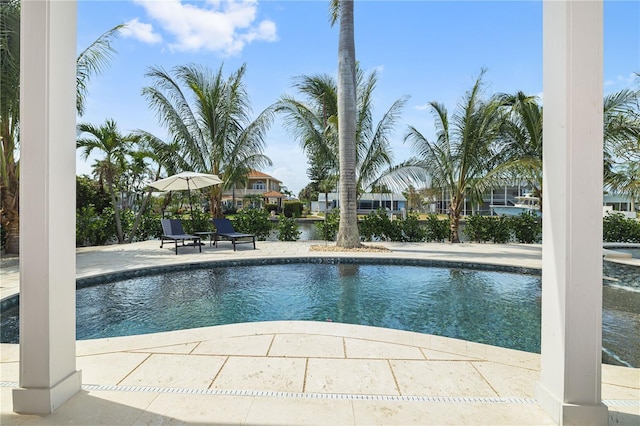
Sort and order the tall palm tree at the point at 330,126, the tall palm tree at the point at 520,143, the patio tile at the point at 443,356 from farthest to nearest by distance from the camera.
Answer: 1. the tall palm tree at the point at 330,126
2. the tall palm tree at the point at 520,143
3. the patio tile at the point at 443,356

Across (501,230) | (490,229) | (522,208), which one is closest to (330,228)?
(490,229)

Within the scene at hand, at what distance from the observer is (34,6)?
208 centimetres

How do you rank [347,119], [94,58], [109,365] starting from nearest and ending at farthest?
[109,365] < [94,58] < [347,119]

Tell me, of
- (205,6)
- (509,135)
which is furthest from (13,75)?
(509,135)

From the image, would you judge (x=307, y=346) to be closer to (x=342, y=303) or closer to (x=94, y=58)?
(x=342, y=303)

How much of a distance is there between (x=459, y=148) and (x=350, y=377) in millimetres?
11170

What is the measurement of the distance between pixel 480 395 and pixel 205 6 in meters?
11.1

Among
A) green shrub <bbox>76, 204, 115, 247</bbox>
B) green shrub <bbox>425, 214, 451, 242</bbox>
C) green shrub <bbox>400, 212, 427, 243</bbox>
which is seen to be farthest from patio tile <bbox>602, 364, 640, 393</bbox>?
green shrub <bbox>76, 204, 115, 247</bbox>

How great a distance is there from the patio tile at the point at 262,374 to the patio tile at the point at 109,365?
78cm

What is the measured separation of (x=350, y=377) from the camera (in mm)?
2689

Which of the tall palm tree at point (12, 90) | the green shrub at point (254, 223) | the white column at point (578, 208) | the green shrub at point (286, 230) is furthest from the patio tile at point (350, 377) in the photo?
the green shrub at point (254, 223)

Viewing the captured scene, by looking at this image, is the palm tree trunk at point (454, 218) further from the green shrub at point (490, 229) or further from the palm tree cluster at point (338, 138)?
the green shrub at point (490, 229)

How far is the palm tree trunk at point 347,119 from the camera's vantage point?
9906mm

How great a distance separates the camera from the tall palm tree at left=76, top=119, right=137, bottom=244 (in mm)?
10906
